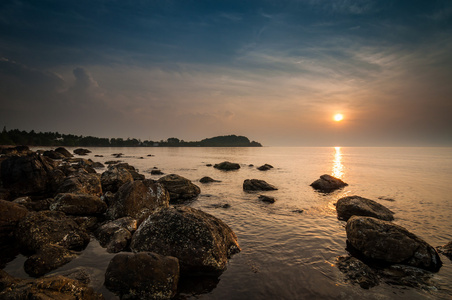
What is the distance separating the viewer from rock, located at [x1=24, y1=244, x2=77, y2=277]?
7.18 m

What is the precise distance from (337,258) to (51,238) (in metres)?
12.1

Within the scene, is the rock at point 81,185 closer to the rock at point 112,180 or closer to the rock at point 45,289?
the rock at point 112,180

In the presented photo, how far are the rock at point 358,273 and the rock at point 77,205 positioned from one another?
1290 centimetres

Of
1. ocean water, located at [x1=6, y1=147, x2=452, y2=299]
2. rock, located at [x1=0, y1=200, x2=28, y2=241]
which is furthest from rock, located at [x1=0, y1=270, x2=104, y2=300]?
rock, located at [x1=0, y1=200, x2=28, y2=241]

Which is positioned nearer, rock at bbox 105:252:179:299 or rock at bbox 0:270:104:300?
rock at bbox 0:270:104:300

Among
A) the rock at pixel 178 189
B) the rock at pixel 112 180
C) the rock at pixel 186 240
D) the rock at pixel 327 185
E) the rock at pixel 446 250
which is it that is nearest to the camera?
the rock at pixel 186 240

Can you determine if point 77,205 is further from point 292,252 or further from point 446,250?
point 446,250

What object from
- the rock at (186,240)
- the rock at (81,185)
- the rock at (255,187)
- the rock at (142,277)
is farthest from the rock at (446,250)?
the rock at (81,185)

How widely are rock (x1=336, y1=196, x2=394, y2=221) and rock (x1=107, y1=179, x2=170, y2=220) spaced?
12.3 metres

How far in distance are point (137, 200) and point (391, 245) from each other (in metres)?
12.7

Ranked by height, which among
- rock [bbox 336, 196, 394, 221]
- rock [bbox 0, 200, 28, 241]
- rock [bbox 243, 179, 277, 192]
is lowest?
rock [bbox 243, 179, 277, 192]

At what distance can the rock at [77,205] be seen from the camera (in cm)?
1146

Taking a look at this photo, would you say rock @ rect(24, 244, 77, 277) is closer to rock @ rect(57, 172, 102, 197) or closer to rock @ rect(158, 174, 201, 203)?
rock @ rect(57, 172, 102, 197)

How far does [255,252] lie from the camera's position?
9.66 metres
